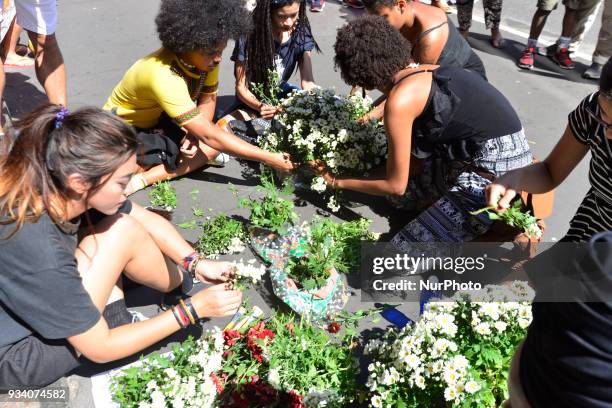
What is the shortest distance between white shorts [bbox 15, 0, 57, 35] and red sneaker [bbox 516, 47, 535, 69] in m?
4.29

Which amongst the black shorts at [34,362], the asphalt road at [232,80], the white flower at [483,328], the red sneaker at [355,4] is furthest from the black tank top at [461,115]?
the red sneaker at [355,4]

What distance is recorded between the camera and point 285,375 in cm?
224

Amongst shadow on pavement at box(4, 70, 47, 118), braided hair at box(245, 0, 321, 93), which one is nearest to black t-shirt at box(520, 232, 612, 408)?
braided hair at box(245, 0, 321, 93)

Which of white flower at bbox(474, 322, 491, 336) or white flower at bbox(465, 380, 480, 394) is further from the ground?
white flower at bbox(474, 322, 491, 336)

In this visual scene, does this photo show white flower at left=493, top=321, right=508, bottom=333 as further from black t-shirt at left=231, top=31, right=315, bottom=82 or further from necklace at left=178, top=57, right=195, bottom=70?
black t-shirt at left=231, top=31, right=315, bottom=82

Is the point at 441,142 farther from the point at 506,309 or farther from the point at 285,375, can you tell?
the point at 285,375

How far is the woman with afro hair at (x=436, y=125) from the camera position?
2771 millimetres

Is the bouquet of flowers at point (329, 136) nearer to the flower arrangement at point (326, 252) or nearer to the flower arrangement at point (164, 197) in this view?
the flower arrangement at point (326, 252)

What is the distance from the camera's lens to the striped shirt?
2238 millimetres

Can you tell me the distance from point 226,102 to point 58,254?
3019mm

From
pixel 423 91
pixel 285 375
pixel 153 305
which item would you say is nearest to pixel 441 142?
pixel 423 91

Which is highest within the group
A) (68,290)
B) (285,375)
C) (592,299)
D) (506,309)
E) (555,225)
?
(592,299)

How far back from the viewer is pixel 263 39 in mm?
3816

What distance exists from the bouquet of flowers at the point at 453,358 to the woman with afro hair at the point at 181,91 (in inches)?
61.6
